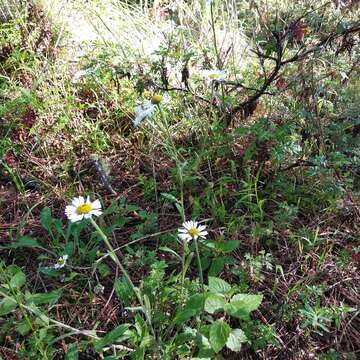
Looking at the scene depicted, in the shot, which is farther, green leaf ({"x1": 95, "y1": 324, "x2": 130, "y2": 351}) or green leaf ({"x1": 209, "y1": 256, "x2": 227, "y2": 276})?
green leaf ({"x1": 209, "y1": 256, "x2": 227, "y2": 276})

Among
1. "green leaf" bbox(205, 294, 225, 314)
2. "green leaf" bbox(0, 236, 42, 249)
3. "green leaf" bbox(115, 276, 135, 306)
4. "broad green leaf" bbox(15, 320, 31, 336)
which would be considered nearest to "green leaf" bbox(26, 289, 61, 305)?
"broad green leaf" bbox(15, 320, 31, 336)

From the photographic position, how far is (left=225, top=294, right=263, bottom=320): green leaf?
132cm

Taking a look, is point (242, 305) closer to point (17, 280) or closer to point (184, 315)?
point (184, 315)

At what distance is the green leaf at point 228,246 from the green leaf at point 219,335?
32cm

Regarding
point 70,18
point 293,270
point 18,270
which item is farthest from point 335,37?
point 70,18

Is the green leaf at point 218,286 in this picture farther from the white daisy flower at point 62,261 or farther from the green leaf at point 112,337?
the white daisy flower at point 62,261

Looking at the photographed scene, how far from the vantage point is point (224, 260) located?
5.11 ft

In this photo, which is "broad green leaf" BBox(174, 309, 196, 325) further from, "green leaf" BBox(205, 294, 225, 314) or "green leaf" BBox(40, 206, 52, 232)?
"green leaf" BBox(40, 206, 52, 232)

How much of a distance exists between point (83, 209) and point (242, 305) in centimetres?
53

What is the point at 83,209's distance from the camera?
3.78 ft

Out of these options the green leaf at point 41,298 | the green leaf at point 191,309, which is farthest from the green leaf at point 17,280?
the green leaf at point 191,309

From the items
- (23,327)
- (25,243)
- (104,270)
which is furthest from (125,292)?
(25,243)

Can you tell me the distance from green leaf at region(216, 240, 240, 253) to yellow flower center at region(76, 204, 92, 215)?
561 millimetres

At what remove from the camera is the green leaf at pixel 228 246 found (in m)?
1.54
